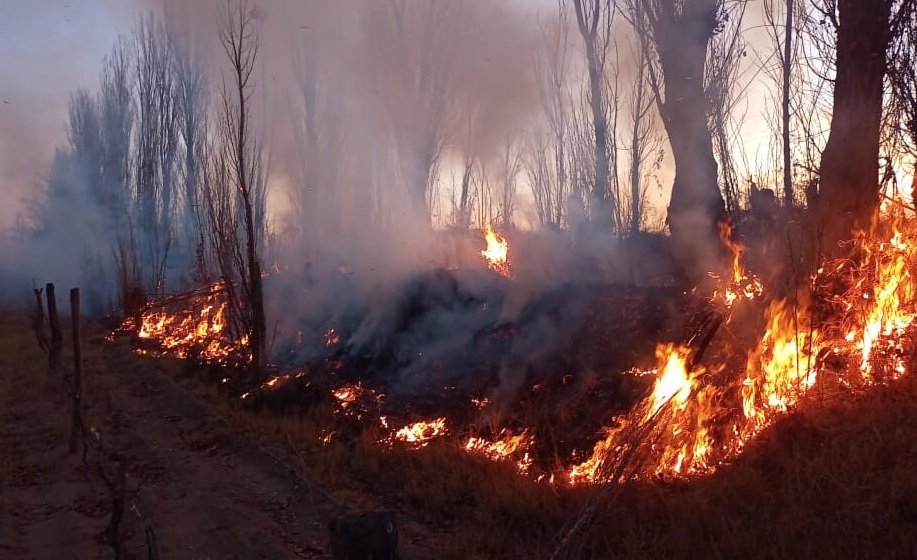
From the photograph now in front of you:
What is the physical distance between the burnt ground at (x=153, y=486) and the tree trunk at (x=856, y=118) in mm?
5705

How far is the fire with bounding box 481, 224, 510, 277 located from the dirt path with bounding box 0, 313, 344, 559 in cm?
529

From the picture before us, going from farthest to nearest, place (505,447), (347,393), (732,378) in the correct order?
(347,393) → (505,447) → (732,378)

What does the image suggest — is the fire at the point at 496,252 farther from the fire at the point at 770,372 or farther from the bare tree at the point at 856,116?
the bare tree at the point at 856,116

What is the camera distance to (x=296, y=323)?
13586mm

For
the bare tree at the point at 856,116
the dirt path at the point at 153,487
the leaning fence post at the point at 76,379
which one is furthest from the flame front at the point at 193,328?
the bare tree at the point at 856,116

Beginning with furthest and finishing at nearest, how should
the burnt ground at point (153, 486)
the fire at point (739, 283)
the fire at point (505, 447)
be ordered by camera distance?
1. the fire at point (739, 283)
2. the fire at point (505, 447)
3. the burnt ground at point (153, 486)

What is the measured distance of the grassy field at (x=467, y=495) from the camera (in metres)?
4.36

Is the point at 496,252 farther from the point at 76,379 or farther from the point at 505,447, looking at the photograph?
the point at 76,379

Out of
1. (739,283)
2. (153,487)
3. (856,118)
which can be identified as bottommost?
(153,487)

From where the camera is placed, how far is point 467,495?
242 inches

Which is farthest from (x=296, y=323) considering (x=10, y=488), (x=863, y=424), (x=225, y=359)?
(x=863, y=424)

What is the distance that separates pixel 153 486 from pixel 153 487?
0.03 meters

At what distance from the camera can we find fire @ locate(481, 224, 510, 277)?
11.8m

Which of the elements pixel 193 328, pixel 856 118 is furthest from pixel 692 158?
pixel 193 328
